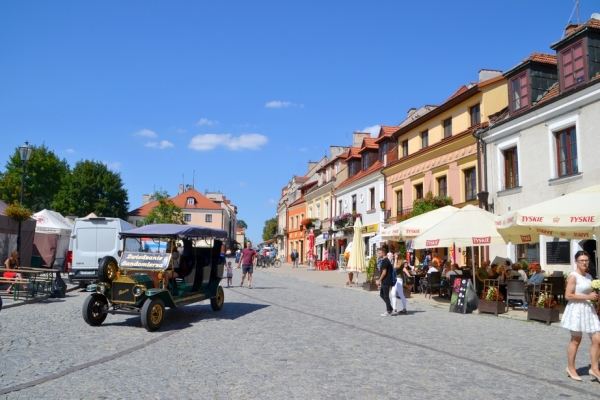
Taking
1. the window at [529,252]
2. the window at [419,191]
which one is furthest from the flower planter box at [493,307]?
the window at [419,191]

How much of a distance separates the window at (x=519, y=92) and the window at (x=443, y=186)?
19.8 ft

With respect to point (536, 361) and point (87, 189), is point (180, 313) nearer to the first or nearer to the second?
point (536, 361)

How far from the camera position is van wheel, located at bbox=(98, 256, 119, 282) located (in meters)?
10.6

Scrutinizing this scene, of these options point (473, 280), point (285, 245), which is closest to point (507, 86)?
point (473, 280)

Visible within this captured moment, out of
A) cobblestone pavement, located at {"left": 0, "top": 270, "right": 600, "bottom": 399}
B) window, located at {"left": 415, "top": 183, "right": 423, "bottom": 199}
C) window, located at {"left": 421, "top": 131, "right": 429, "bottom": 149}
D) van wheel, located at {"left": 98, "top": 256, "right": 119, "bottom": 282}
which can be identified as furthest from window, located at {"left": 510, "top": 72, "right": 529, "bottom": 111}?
van wheel, located at {"left": 98, "top": 256, "right": 119, "bottom": 282}

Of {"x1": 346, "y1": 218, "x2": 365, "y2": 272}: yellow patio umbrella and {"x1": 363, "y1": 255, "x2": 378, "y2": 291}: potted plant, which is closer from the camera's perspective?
{"x1": 363, "y1": 255, "x2": 378, "y2": 291}: potted plant

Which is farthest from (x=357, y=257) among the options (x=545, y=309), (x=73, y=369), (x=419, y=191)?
(x=73, y=369)

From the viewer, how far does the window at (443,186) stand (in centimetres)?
2560

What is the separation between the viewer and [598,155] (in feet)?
52.4

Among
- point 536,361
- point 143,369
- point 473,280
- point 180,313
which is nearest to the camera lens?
point 143,369

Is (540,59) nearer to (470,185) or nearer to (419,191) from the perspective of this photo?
(470,185)

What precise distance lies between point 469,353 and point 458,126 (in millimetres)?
17957

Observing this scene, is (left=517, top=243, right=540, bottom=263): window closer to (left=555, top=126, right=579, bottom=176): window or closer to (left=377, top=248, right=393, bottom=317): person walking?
(left=555, top=126, right=579, bottom=176): window

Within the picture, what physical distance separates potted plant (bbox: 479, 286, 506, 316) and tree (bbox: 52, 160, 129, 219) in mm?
56795
